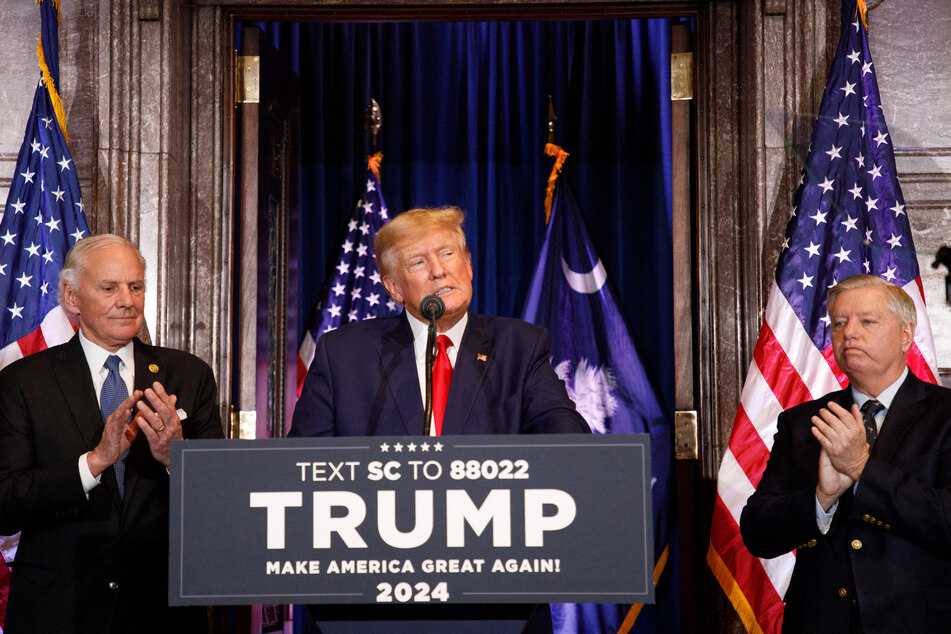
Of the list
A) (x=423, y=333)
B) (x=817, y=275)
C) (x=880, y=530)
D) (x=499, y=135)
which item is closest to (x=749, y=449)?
(x=817, y=275)

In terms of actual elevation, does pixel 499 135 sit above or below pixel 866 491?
above

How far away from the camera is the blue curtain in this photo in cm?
601

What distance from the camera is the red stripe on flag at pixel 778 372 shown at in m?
3.72

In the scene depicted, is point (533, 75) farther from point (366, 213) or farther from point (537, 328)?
point (537, 328)

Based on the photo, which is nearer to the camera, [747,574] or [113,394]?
[113,394]

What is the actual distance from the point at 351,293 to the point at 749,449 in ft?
8.65

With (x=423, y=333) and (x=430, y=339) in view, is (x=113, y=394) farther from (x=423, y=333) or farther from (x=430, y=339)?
(x=430, y=339)

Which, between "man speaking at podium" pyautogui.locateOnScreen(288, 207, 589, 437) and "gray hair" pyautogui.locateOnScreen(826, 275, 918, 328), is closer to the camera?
"man speaking at podium" pyautogui.locateOnScreen(288, 207, 589, 437)

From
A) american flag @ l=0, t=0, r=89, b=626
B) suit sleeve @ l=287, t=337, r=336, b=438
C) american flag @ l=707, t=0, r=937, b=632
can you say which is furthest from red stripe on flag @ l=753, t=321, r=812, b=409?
american flag @ l=0, t=0, r=89, b=626

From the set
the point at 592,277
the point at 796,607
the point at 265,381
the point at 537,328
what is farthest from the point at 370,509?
the point at 592,277

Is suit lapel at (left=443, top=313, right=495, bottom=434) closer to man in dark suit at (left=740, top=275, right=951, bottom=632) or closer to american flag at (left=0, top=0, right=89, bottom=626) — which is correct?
man in dark suit at (left=740, top=275, right=951, bottom=632)

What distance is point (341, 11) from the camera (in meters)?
4.43

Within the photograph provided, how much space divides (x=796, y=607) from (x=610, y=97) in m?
4.06

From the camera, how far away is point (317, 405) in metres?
2.53
